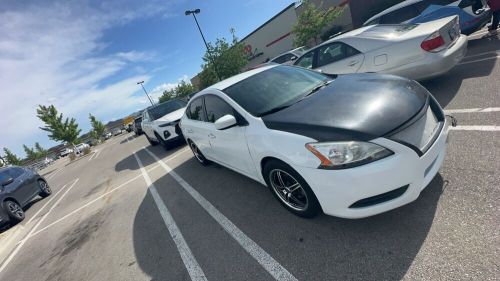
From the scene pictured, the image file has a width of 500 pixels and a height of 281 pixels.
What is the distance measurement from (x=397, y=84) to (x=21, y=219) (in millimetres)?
10400

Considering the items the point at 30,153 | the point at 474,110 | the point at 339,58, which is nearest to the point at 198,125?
the point at 339,58

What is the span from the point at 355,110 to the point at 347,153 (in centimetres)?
→ 54

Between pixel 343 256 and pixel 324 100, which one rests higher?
pixel 324 100

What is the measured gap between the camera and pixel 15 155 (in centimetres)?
5244

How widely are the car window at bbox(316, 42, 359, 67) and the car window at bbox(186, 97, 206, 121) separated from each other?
3.41 metres

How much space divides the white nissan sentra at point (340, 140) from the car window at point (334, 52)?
2671 millimetres

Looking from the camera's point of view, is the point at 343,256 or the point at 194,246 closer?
the point at 343,256

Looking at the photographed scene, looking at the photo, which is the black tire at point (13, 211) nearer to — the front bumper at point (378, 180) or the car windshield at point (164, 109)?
the car windshield at point (164, 109)

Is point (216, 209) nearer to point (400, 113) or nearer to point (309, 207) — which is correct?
point (309, 207)

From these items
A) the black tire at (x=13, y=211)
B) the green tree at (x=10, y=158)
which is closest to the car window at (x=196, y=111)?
the black tire at (x=13, y=211)

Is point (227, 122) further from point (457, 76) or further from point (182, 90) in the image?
point (182, 90)

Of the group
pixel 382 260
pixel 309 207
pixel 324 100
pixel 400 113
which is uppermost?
pixel 324 100

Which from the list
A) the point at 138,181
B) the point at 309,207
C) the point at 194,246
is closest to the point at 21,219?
the point at 138,181

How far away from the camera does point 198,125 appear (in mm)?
5035
